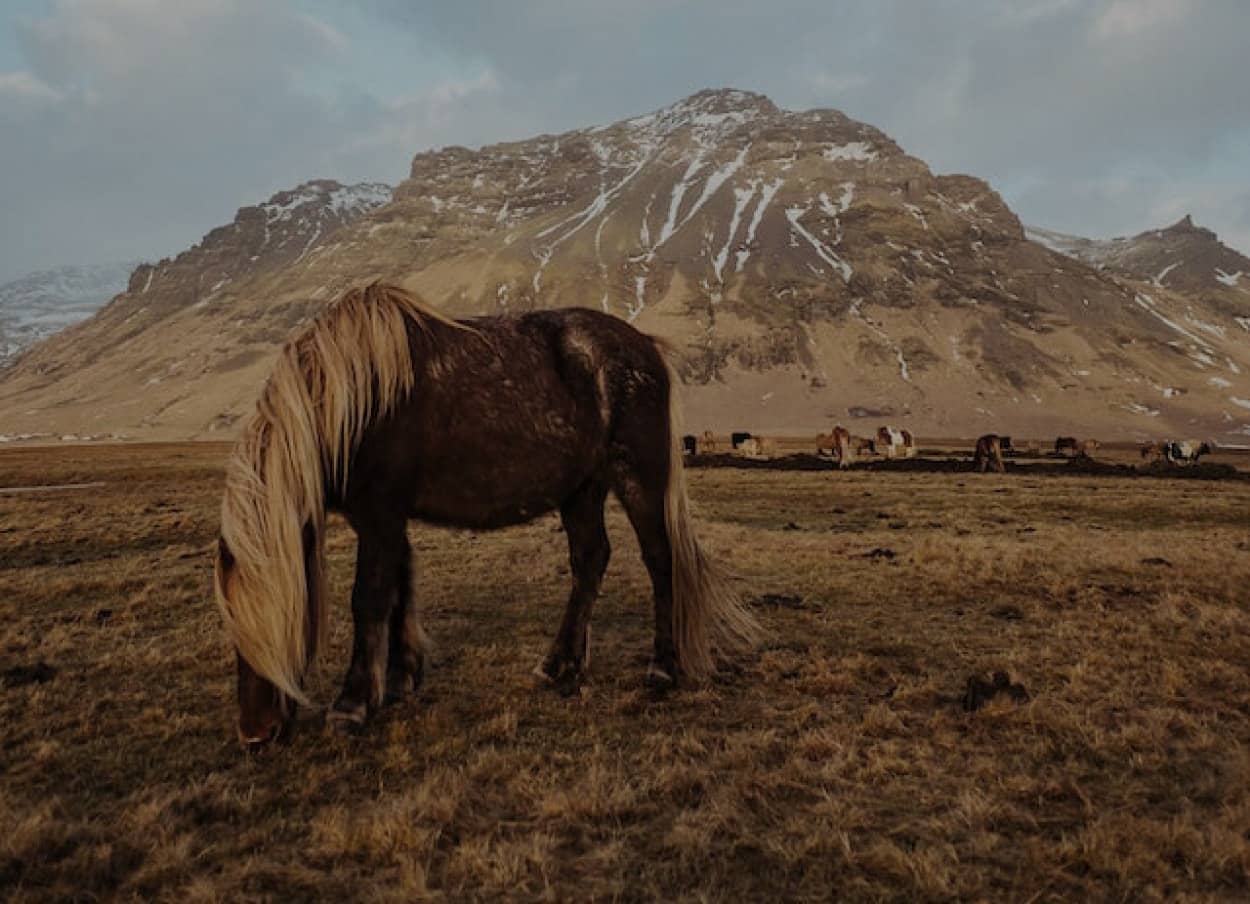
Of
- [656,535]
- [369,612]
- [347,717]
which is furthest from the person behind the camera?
[656,535]

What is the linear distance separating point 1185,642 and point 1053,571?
148 inches

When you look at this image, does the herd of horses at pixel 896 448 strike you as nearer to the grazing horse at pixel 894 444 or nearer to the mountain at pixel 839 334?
the grazing horse at pixel 894 444

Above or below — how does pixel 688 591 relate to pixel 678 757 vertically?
above

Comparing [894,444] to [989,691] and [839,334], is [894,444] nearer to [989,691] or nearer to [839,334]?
[989,691]

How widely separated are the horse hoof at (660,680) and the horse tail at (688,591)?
19cm

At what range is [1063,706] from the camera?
5.77 m

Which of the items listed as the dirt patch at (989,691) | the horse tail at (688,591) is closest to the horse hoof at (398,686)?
the horse tail at (688,591)

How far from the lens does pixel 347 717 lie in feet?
17.7

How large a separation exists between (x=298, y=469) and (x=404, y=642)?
1.92 meters

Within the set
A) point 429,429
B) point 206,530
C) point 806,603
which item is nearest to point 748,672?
point 806,603

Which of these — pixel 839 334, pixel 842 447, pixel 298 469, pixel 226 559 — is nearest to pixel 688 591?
pixel 298 469

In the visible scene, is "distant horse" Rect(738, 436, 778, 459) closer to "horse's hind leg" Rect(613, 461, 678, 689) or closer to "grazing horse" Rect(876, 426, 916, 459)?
"grazing horse" Rect(876, 426, 916, 459)

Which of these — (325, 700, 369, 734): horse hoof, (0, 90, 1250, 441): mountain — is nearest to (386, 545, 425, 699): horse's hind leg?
(325, 700, 369, 734): horse hoof

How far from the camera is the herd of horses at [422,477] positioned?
16.5ft
